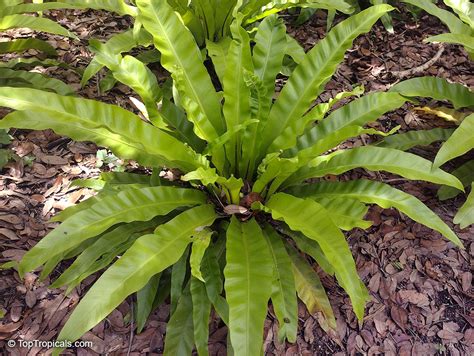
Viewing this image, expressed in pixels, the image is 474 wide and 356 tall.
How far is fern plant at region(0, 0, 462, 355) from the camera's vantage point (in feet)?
5.57

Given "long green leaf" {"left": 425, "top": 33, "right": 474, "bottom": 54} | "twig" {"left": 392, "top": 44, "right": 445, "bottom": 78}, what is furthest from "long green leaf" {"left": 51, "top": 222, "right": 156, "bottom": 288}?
"twig" {"left": 392, "top": 44, "right": 445, "bottom": 78}

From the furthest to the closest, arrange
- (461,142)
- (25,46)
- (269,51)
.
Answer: (25,46) → (269,51) → (461,142)

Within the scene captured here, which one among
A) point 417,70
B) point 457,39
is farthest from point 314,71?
point 417,70

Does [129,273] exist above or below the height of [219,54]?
below

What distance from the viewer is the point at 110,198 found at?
6.03 feet

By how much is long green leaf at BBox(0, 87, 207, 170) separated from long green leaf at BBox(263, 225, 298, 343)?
1.85 ft

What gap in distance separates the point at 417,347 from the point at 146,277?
1440mm

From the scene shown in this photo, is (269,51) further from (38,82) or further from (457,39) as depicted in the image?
(38,82)

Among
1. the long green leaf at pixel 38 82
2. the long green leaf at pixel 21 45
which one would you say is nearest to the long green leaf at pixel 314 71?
the long green leaf at pixel 38 82

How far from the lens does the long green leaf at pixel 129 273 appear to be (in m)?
1.52

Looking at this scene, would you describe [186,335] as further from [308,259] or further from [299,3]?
[299,3]

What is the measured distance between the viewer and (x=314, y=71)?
213 cm

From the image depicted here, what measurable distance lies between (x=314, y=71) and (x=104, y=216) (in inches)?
47.9

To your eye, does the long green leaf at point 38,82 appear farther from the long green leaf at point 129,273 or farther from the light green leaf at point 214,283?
the light green leaf at point 214,283
